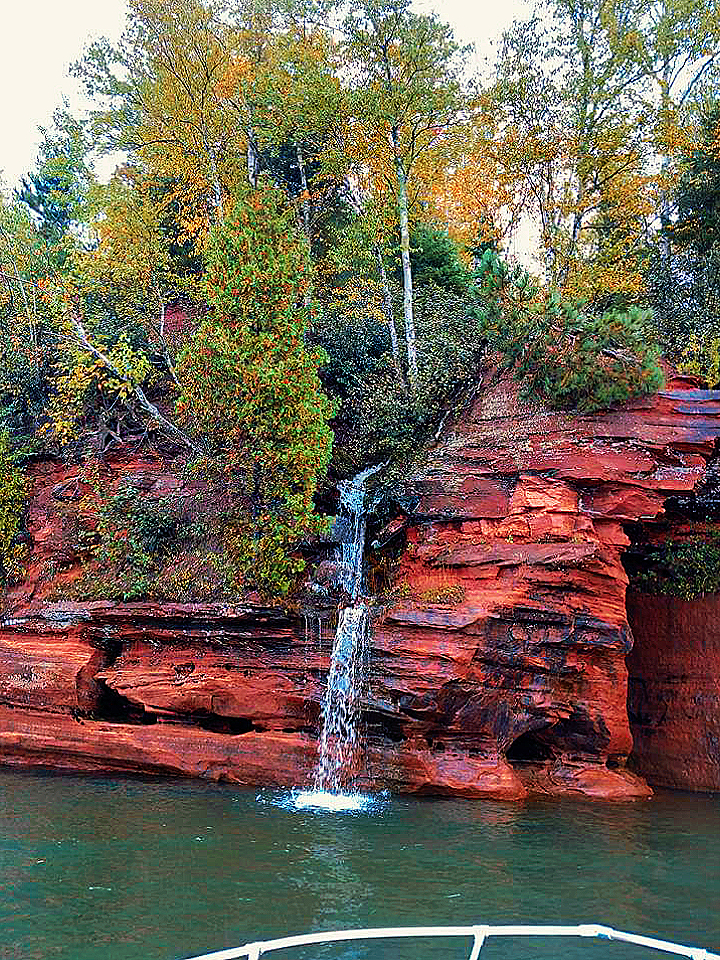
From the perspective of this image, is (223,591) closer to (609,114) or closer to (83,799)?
(83,799)

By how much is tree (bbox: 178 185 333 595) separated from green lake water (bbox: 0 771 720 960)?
205 inches

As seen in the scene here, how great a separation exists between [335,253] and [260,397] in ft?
24.1

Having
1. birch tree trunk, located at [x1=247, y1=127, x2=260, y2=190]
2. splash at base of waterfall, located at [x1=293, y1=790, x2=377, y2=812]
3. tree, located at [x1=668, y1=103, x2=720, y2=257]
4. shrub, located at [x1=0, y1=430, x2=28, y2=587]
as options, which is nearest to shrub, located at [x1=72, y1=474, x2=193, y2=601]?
shrub, located at [x1=0, y1=430, x2=28, y2=587]

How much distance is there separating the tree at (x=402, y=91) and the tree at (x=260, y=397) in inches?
172

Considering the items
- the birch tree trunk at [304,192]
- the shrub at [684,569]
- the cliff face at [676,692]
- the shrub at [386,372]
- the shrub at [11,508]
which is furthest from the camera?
Answer: the birch tree trunk at [304,192]

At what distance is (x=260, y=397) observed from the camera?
18281mm

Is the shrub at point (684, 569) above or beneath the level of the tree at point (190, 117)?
beneath

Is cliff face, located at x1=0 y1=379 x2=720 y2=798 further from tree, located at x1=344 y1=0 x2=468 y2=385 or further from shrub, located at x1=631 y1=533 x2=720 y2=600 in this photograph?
tree, located at x1=344 y1=0 x2=468 y2=385

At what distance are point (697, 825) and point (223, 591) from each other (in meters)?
9.90

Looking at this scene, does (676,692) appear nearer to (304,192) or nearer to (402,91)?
(402,91)

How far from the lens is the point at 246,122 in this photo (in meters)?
24.2

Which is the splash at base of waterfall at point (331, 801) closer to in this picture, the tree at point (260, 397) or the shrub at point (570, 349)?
the tree at point (260, 397)

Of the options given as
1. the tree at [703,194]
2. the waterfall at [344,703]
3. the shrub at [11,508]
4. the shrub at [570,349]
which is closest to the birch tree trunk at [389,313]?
the shrub at [570,349]

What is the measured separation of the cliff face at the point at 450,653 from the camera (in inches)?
639
